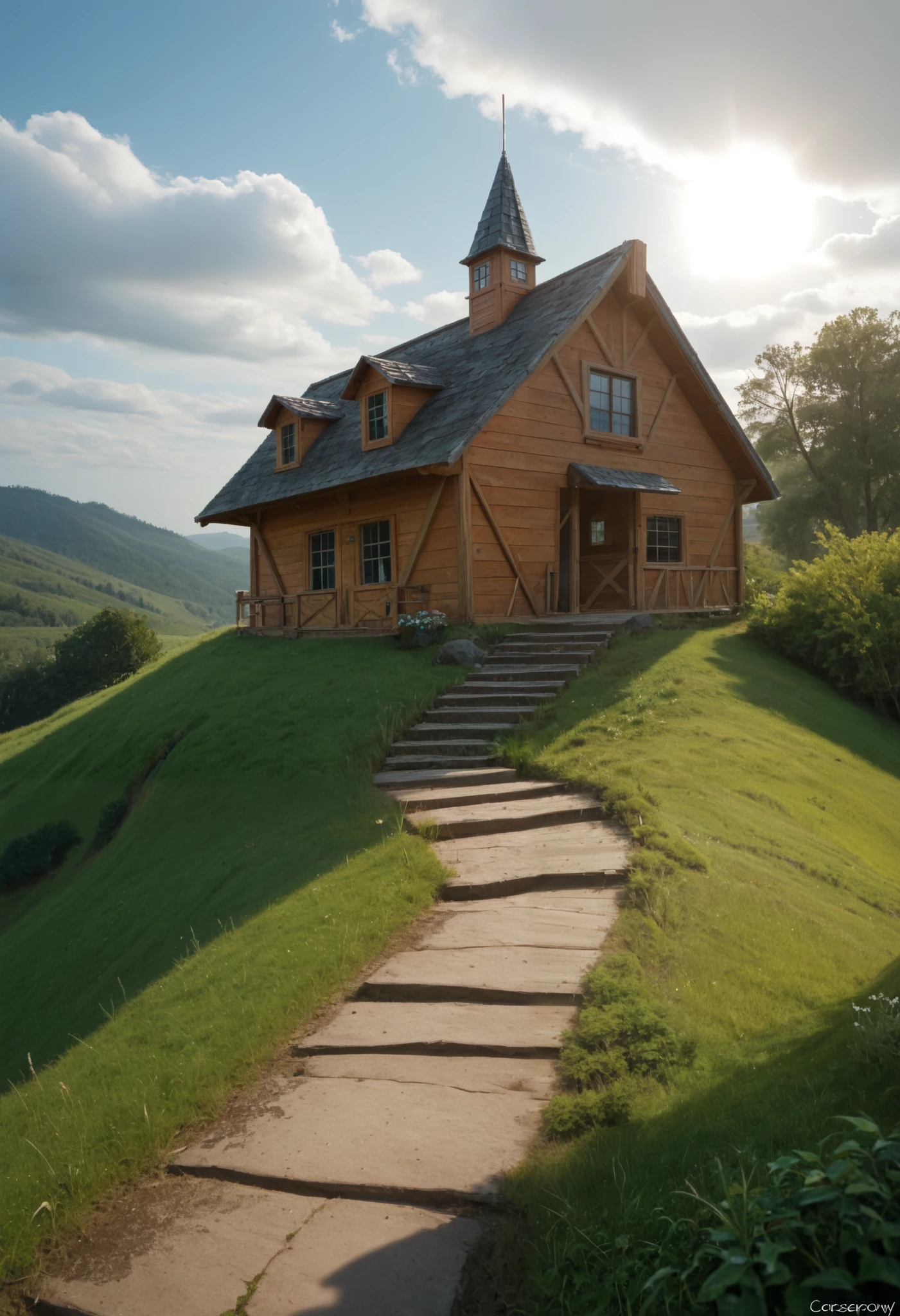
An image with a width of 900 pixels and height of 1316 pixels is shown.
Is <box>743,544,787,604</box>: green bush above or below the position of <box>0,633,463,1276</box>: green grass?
above

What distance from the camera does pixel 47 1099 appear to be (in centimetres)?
528

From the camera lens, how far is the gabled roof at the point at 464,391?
17484 millimetres

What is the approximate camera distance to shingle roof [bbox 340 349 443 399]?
19.1 meters

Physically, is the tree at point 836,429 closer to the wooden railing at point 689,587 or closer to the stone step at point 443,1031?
the wooden railing at point 689,587

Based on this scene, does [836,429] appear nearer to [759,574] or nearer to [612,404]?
[759,574]

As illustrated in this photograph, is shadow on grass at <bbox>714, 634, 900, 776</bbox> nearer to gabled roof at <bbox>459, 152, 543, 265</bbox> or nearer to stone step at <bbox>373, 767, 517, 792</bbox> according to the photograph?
stone step at <bbox>373, 767, 517, 792</bbox>

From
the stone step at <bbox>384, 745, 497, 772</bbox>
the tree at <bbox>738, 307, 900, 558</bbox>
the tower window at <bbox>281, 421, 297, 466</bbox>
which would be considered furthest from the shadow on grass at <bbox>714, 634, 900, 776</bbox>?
the tree at <bbox>738, 307, 900, 558</bbox>

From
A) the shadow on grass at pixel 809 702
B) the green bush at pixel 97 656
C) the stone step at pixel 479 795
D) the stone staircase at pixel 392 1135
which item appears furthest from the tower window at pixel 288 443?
the green bush at pixel 97 656

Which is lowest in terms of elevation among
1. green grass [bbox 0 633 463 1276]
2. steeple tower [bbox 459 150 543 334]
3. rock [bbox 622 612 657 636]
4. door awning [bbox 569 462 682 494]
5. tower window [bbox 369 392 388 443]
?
green grass [bbox 0 633 463 1276]

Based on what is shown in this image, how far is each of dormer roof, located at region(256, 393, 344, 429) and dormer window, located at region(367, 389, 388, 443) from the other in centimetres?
364

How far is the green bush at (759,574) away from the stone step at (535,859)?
11.5 meters

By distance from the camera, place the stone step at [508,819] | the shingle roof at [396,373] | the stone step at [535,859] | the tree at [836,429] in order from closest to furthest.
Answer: the stone step at [535,859] → the stone step at [508,819] → the shingle roof at [396,373] → the tree at [836,429]

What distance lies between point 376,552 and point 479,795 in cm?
1107

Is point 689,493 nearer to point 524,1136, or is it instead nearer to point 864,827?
point 864,827
